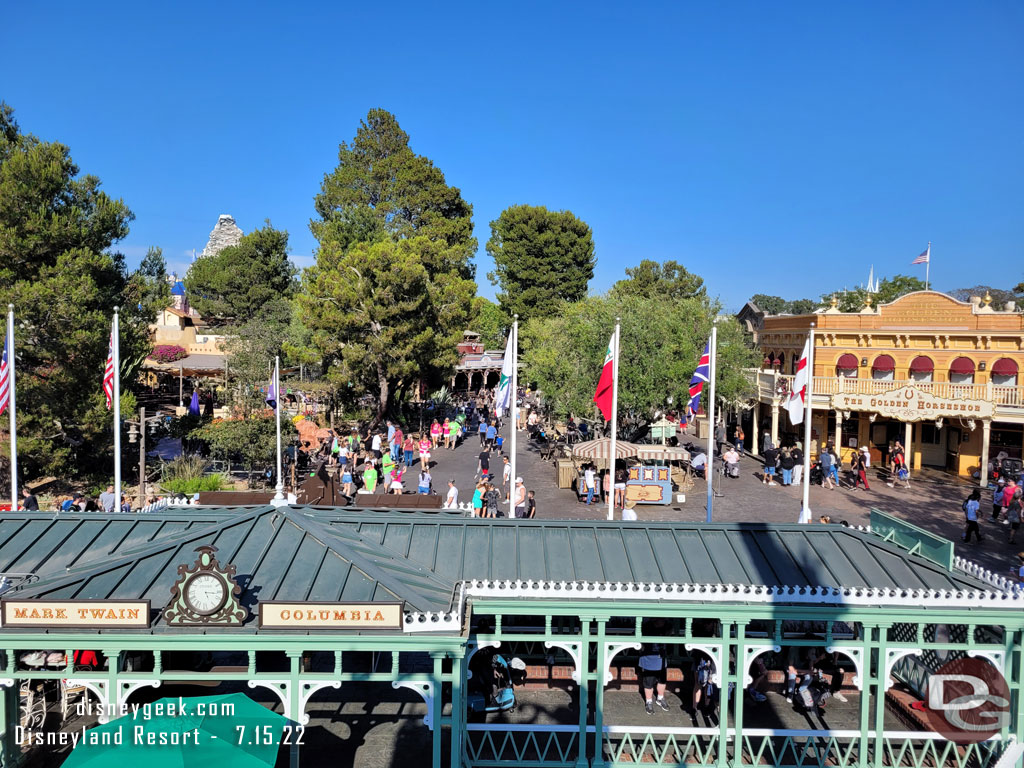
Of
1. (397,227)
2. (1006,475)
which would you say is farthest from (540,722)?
(397,227)

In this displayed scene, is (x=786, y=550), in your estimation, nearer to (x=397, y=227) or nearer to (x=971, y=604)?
(x=971, y=604)

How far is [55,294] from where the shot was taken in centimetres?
2145

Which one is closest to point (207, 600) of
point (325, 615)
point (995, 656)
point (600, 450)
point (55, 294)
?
point (325, 615)

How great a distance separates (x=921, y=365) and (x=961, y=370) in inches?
59.0

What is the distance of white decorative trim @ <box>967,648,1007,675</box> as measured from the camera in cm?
873

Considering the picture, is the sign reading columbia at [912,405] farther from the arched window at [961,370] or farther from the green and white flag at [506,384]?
the green and white flag at [506,384]

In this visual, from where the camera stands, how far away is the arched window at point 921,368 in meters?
30.0

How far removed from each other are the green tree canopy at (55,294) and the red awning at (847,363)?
29990mm

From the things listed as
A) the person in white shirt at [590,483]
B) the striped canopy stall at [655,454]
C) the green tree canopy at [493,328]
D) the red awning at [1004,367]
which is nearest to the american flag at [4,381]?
the person in white shirt at [590,483]

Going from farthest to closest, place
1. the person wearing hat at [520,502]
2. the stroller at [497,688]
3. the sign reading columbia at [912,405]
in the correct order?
the sign reading columbia at [912,405] < the person wearing hat at [520,502] < the stroller at [497,688]

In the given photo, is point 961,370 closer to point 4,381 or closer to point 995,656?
point 995,656

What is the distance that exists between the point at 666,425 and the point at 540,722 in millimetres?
22992

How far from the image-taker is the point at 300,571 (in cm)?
859

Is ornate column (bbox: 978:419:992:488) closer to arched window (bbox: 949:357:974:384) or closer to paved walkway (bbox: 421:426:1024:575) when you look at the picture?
paved walkway (bbox: 421:426:1024:575)
